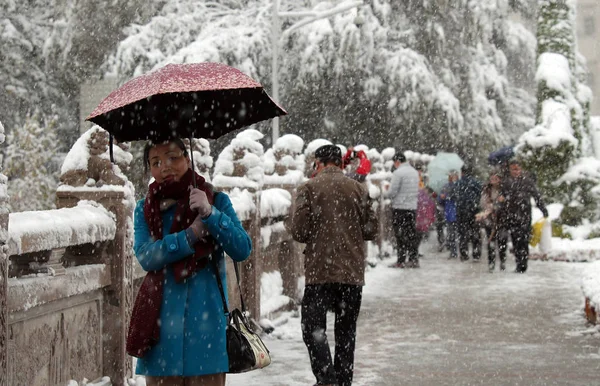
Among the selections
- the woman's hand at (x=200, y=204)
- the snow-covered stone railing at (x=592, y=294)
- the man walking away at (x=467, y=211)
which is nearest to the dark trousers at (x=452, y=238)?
the man walking away at (x=467, y=211)

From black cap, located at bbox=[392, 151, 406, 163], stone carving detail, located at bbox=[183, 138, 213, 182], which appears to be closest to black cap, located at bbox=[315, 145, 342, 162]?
stone carving detail, located at bbox=[183, 138, 213, 182]

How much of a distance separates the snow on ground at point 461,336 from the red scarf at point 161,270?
2.71 meters

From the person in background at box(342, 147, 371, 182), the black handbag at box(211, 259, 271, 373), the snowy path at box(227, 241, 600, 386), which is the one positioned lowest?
the snowy path at box(227, 241, 600, 386)

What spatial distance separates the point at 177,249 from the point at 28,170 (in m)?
18.6

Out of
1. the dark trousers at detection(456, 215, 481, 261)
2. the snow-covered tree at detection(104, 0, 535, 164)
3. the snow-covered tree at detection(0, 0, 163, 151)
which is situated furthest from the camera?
the snow-covered tree at detection(0, 0, 163, 151)

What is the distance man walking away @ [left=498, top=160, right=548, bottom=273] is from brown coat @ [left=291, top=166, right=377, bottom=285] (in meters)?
8.64

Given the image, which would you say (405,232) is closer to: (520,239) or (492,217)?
(492,217)

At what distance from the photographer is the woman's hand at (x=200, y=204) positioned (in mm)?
Answer: 4145

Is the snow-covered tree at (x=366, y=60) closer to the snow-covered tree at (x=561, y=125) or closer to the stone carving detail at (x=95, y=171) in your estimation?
the snow-covered tree at (x=561, y=125)

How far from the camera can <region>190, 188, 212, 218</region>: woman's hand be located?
13.6 ft

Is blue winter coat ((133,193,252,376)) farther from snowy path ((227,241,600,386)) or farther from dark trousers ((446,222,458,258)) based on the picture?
dark trousers ((446,222,458,258))

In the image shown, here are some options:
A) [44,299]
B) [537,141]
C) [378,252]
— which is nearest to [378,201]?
[378,252]

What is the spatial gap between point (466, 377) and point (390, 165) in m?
15.8

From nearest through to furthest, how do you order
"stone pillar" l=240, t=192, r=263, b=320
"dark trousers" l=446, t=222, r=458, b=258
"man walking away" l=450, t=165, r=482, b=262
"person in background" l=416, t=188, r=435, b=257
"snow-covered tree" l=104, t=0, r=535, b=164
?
"stone pillar" l=240, t=192, r=263, b=320, "man walking away" l=450, t=165, r=482, b=262, "person in background" l=416, t=188, r=435, b=257, "dark trousers" l=446, t=222, r=458, b=258, "snow-covered tree" l=104, t=0, r=535, b=164
